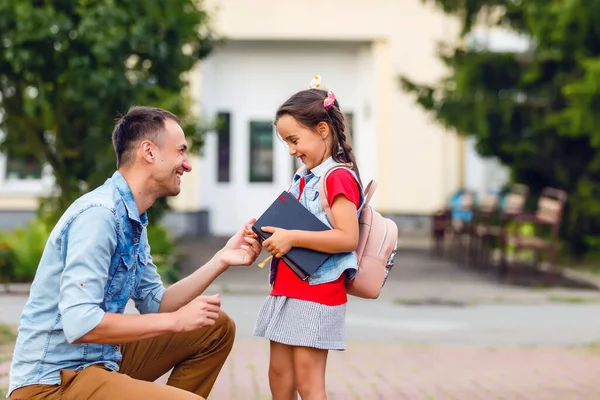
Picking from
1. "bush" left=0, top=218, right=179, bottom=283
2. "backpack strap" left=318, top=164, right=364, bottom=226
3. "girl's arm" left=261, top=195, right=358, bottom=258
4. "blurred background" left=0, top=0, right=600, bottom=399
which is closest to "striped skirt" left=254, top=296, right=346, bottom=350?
"girl's arm" left=261, top=195, right=358, bottom=258

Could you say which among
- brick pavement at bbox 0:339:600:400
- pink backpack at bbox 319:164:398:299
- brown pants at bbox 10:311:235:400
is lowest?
brick pavement at bbox 0:339:600:400

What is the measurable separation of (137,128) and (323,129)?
0.87 metres

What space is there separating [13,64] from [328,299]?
7.92 meters

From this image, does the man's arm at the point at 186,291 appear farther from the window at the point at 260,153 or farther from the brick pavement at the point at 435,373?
the window at the point at 260,153

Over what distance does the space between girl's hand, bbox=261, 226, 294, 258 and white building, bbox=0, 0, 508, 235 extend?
1708 centimetres

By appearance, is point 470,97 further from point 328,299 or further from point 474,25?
point 328,299

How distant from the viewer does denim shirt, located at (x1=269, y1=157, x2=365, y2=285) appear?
4418 mm

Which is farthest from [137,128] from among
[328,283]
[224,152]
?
[224,152]

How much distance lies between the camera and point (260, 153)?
22.6 meters

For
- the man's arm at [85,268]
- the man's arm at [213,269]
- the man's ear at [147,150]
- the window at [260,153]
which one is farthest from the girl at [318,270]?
the window at [260,153]

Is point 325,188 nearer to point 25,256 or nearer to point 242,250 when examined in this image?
point 242,250

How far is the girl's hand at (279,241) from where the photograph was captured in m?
4.29

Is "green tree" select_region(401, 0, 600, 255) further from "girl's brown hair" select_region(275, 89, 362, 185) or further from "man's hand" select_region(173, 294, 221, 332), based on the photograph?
"man's hand" select_region(173, 294, 221, 332)

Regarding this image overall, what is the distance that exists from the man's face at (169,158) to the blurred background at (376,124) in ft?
4.33
